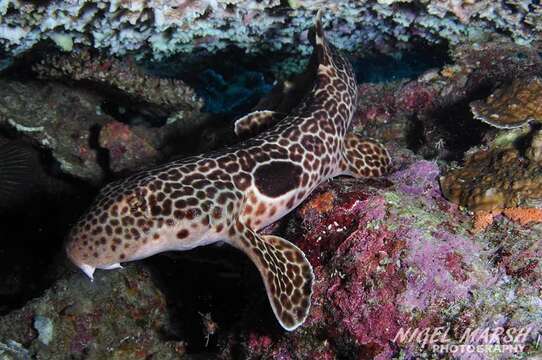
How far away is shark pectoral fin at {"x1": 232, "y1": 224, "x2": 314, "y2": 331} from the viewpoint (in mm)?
3850

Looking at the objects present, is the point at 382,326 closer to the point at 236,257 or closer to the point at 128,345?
the point at 236,257

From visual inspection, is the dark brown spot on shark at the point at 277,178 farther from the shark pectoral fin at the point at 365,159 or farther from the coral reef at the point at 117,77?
the coral reef at the point at 117,77

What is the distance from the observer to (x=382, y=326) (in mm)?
3566

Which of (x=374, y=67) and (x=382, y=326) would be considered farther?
(x=374, y=67)

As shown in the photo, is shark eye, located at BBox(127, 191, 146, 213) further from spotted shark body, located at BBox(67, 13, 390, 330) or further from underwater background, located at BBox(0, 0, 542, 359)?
underwater background, located at BBox(0, 0, 542, 359)

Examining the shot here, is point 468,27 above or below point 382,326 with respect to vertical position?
above

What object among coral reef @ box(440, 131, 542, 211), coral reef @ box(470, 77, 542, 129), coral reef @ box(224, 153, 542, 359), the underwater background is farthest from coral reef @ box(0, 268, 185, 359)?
coral reef @ box(470, 77, 542, 129)

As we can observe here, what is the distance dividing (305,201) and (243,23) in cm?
312

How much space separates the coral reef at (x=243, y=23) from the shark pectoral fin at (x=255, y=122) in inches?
59.6

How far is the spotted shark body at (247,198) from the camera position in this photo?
12.6ft

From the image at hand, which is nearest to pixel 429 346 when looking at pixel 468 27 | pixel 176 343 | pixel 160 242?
pixel 160 242

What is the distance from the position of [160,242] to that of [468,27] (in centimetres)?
612

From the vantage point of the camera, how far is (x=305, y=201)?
15.8 ft

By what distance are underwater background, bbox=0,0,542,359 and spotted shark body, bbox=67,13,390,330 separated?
273 mm
